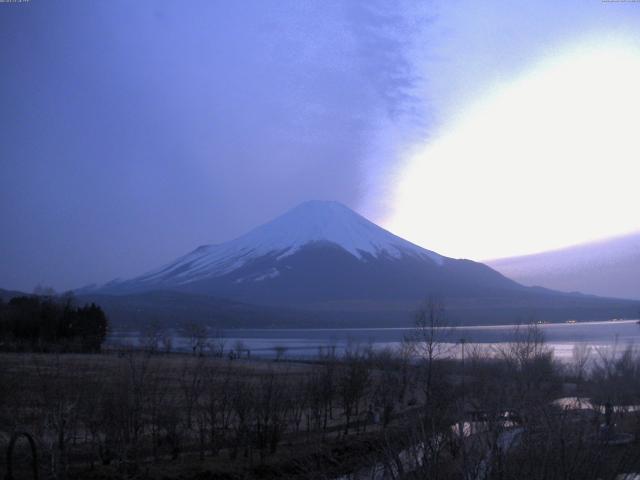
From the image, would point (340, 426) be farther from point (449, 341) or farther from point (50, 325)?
point (449, 341)

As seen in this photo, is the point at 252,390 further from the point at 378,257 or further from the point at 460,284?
the point at 378,257

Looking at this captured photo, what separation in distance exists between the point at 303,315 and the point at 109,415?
12581cm

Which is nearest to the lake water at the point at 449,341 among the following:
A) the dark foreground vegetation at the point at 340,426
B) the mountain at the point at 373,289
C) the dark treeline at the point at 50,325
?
the dark treeline at the point at 50,325

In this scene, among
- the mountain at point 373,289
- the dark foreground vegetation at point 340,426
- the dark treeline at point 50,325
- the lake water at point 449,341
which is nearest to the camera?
the dark foreground vegetation at point 340,426

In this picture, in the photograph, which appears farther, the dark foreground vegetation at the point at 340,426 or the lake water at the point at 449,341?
the lake water at the point at 449,341

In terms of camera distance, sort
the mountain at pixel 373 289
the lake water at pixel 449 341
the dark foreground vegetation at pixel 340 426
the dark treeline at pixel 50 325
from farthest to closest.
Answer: the mountain at pixel 373 289 < the dark treeline at pixel 50 325 < the lake water at pixel 449 341 < the dark foreground vegetation at pixel 340 426

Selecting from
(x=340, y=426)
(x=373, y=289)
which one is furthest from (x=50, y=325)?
(x=373, y=289)

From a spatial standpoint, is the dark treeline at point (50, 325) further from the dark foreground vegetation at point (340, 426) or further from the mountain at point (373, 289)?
the mountain at point (373, 289)

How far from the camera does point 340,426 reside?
23734 millimetres

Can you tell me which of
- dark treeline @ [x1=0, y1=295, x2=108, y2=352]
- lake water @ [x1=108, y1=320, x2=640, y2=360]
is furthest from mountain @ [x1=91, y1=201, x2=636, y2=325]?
dark treeline @ [x1=0, y1=295, x2=108, y2=352]

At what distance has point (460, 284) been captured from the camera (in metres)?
168

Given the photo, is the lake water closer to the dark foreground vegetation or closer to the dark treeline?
the dark treeline

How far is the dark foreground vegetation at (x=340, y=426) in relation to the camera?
699cm

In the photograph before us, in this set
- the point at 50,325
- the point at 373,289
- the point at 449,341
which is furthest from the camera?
the point at 373,289
